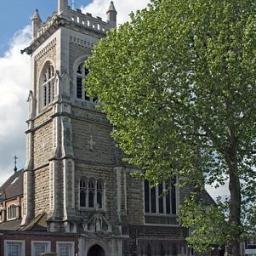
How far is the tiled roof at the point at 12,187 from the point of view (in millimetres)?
48219

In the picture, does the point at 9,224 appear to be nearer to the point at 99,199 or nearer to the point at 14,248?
the point at 99,199

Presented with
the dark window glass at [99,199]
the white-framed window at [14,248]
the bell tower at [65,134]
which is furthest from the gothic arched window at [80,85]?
the white-framed window at [14,248]

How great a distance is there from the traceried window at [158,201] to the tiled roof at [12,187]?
38.3 feet

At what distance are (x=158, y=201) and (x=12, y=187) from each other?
628 inches

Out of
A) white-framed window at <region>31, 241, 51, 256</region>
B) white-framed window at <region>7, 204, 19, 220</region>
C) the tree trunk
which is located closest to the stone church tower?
white-framed window at <region>31, 241, 51, 256</region>

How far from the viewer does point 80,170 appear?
1458 inches

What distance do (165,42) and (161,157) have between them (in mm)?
4513

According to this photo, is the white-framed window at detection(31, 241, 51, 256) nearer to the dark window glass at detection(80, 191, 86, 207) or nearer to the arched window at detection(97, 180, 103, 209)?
the dark window glass at detection(80, 191, 86, 207)

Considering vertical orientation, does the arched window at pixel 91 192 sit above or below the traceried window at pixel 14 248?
above

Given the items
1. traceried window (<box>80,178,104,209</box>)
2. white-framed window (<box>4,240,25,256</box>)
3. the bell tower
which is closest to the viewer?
white-framed window (<box>4,240,25,256</box>)

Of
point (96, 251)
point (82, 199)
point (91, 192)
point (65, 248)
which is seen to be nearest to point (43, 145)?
point (91, 192)

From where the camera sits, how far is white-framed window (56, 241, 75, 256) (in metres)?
33.2

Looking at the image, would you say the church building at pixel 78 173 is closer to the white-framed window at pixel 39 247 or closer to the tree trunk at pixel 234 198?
the white-framed window at pixel 39 247

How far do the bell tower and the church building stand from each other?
7 cm
